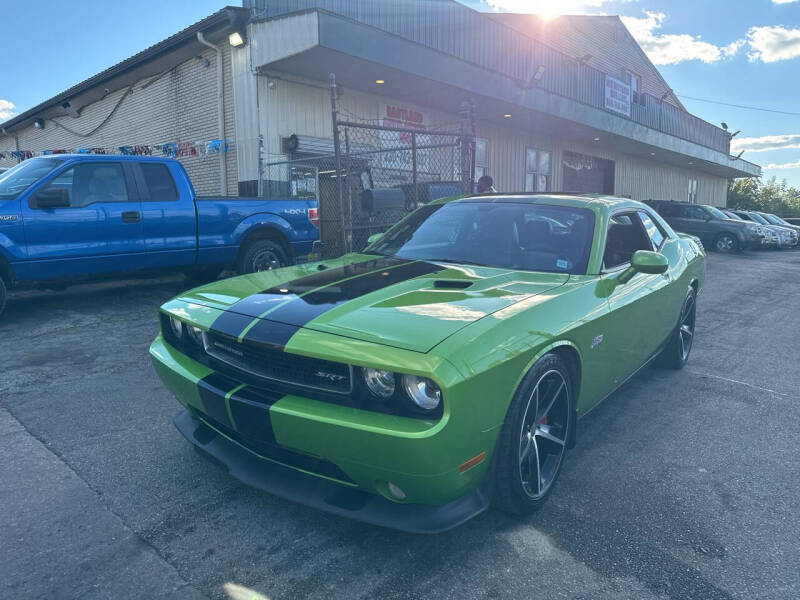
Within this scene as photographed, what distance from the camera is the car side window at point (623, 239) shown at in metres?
3.43

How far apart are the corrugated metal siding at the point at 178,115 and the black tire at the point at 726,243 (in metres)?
14.6

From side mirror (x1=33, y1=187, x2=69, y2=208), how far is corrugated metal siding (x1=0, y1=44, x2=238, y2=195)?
566 cm

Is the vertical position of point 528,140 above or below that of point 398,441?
above

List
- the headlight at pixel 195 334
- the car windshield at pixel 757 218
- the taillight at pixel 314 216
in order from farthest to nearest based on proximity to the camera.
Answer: the car windshield at pixel 757 218
the taillight at pixel 314 216
the headlight at pixel 195 334

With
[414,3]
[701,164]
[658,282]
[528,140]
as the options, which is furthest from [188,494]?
[701,164]

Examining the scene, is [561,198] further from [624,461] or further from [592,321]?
[624,461]

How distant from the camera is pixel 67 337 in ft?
17.7

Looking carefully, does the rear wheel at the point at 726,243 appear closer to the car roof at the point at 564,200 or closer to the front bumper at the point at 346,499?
the car roof at the point at 564,200

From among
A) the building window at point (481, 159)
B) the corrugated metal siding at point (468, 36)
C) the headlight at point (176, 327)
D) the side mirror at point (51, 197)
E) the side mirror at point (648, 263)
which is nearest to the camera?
the headlight at point (176, 327)

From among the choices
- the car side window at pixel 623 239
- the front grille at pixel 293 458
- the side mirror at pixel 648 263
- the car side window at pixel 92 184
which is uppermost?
the car side window at pixel 92 184

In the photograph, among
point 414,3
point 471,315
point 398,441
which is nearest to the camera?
point 398,441

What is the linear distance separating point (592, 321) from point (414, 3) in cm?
1016

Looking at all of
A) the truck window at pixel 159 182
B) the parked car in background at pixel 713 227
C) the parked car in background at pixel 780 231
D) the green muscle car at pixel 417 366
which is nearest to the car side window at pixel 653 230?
the green muscle car at pixel 417 366

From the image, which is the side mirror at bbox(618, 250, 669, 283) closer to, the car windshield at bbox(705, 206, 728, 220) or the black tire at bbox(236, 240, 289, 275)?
the black tire at bbox(236, 240, 289, 275)
